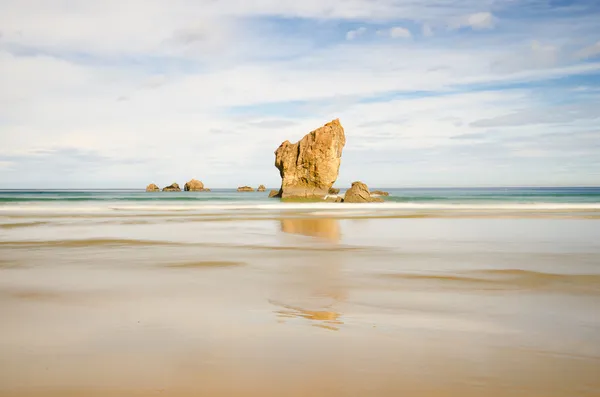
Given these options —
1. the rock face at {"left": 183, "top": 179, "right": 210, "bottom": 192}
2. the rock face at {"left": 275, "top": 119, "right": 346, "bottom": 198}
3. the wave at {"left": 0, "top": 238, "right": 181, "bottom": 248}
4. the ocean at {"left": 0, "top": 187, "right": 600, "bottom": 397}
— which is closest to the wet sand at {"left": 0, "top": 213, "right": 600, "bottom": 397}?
the ocean at {"left": 0, "top": 187, "right": 600, "bottom": 397}

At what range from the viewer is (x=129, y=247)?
1603 cm

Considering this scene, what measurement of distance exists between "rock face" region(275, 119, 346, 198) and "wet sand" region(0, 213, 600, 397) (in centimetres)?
7608

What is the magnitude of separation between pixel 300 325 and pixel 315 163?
83776mm

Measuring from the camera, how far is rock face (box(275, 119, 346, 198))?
89625 mm

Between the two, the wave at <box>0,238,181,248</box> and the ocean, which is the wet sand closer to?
the ocean

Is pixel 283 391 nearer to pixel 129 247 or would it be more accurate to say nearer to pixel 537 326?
pixel 537 326

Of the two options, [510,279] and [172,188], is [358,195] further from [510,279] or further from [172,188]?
[172,188]

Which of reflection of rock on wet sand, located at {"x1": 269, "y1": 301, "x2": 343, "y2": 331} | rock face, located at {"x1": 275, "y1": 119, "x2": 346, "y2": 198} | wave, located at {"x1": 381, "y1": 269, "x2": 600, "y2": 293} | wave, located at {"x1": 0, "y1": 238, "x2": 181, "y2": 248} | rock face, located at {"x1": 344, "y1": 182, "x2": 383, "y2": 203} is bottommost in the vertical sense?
wave, located at {"x1": 0, "y1": 238, "x2": 181, "y2": 248}

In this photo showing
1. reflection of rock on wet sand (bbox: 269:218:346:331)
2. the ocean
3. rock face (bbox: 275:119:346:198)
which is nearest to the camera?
the ocean

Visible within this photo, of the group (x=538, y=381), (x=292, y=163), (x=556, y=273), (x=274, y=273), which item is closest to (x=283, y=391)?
(x=538, y=381)

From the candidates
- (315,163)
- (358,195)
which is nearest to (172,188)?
(315,163)

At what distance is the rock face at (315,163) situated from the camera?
8962cm

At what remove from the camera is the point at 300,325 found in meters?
6.66

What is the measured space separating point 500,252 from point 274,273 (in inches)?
274
